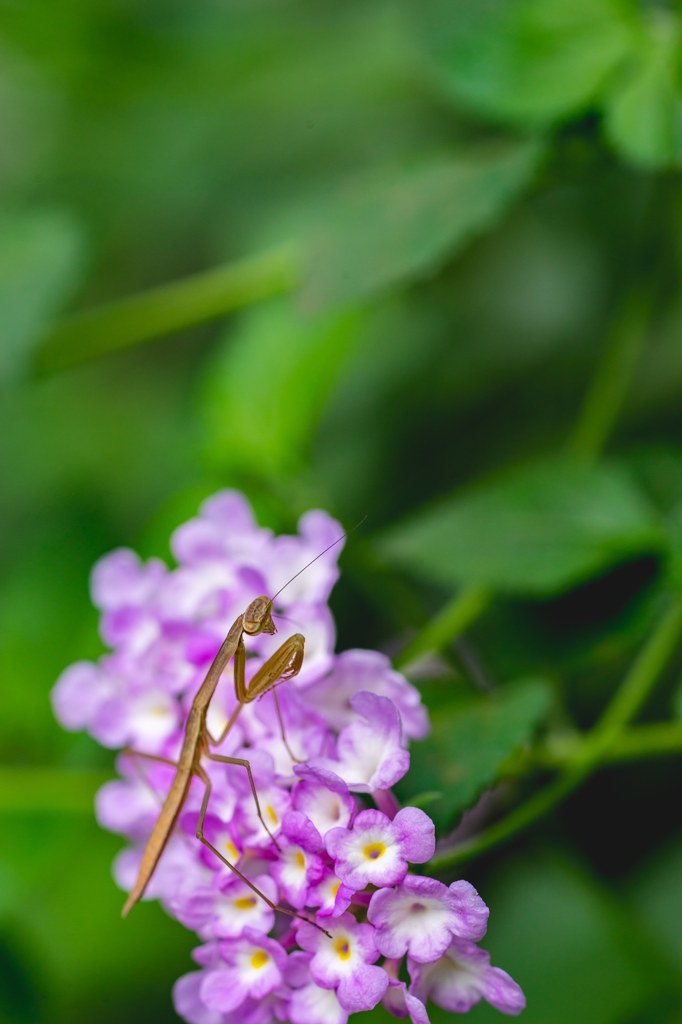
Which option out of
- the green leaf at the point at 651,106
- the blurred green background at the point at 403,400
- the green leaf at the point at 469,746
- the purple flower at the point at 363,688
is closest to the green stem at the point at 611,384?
the blurred green background at the point at 403,400

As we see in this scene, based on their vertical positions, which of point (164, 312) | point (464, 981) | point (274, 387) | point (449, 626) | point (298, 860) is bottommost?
point (464, 981)

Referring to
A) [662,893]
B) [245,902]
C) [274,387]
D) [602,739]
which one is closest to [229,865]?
[245,902]

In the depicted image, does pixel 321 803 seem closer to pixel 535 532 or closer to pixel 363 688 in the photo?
pixel 363 688

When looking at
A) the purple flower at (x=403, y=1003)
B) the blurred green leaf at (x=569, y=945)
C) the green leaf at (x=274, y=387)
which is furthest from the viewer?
the green leaf at (x=274, y=387)

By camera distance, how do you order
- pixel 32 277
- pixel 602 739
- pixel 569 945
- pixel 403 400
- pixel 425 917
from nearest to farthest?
pixel 425 917, pixel 602 739, pixel 569 945, pixel 32 277, pixel 403 400

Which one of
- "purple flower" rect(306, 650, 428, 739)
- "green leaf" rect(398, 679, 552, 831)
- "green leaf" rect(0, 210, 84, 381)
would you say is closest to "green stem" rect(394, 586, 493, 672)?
"green leaf" rect(398, 679, 552, 831)

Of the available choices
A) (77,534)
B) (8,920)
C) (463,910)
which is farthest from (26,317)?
(463,910)

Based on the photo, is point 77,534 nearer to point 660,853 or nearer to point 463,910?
point 660,853

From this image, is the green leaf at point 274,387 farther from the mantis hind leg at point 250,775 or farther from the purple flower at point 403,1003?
the purple flower at point 403,1003
